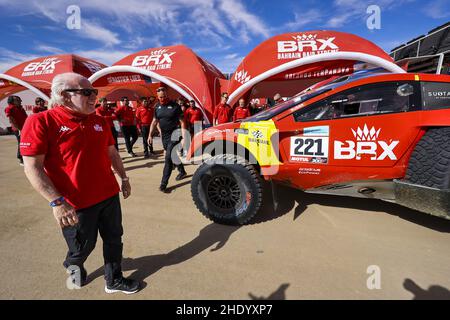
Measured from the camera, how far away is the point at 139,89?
56.1ft

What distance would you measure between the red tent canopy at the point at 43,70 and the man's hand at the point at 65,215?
1381 cm

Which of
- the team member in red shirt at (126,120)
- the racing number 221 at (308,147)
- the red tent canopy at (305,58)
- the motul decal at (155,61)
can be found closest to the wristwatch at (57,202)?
the racing number 221 at (308,147)

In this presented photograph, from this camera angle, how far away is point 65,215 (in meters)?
1.38

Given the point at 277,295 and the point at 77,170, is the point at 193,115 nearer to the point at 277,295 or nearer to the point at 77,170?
the point at 77,170

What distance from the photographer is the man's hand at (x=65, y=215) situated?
1.35m

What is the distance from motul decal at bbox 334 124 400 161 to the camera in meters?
2.31

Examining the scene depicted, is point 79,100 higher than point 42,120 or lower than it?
higher

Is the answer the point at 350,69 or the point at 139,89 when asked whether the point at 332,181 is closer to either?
the point at 350,69

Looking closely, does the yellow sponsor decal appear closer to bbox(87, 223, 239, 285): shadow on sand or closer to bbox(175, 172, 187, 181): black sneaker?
bbox(87, 223, 239, 285): shadow on sand

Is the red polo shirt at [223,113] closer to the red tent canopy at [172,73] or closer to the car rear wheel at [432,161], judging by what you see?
the red tent canopy at [172,73]

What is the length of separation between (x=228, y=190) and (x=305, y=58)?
6.21m

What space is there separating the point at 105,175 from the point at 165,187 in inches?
95.9

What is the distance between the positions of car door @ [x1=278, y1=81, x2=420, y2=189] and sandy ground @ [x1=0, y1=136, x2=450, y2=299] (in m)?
0.68
